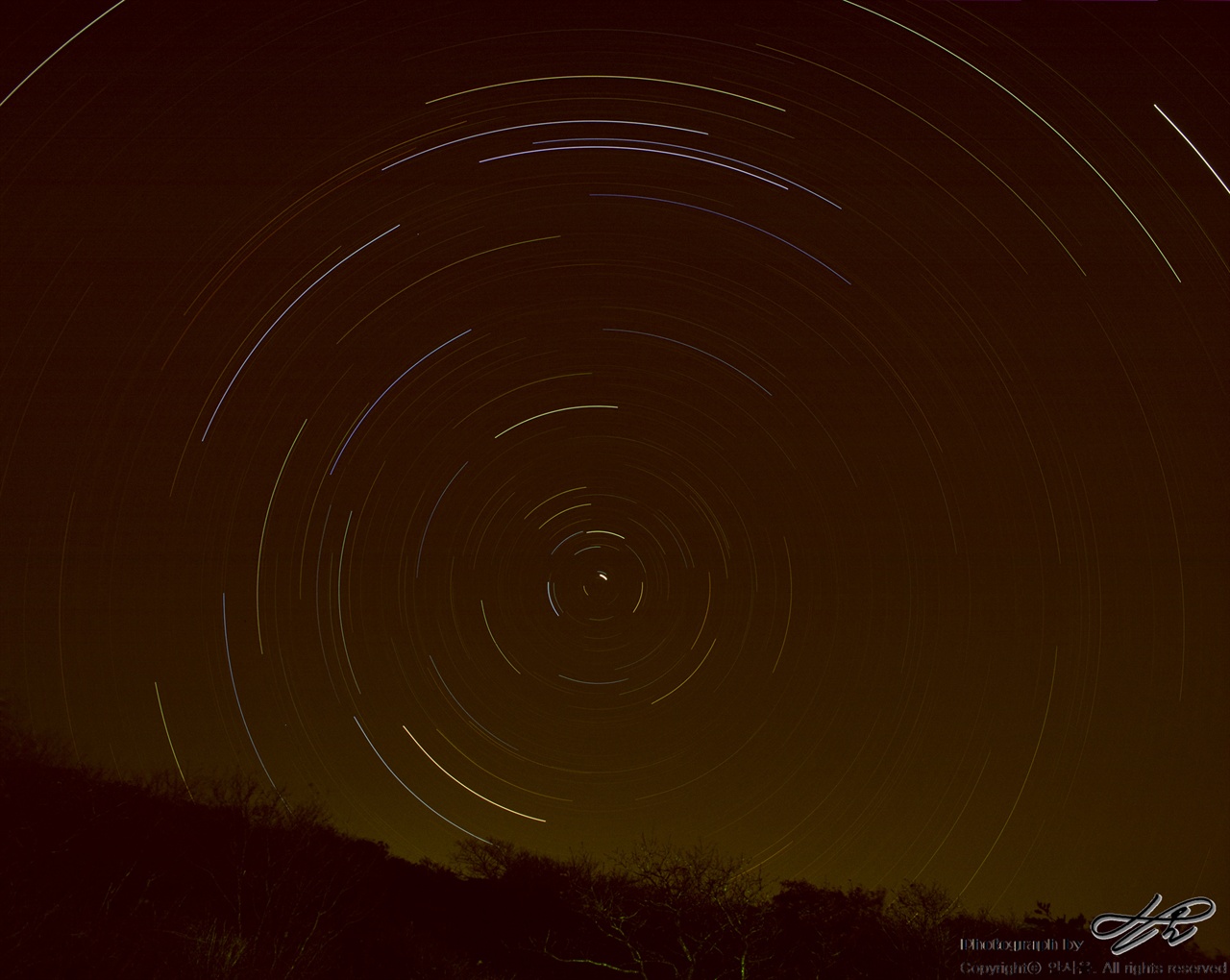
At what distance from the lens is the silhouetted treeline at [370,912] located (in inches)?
1417

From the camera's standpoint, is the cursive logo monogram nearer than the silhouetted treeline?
Yes

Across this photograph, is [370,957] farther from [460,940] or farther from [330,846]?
[330,846]

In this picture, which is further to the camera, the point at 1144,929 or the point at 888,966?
the point at 888,966

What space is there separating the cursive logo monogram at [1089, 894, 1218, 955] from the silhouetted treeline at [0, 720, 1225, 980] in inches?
638

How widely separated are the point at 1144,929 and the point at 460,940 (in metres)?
37.2

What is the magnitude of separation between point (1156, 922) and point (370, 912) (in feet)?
130

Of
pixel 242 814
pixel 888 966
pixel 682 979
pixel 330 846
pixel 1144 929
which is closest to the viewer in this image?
pixel 1144 929

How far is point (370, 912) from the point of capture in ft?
161

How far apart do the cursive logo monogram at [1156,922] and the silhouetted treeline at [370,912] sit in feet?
53.1

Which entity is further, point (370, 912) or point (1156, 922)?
point (370, 912)

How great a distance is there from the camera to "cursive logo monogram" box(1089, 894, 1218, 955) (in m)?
22.2

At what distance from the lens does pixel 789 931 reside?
44.5 m

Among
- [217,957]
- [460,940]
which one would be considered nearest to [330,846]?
[460,940]

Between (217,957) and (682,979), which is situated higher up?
(682,979)
